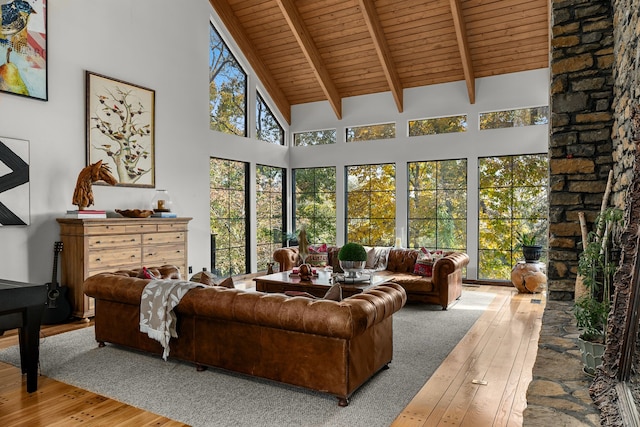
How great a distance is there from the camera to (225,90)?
8.47 m

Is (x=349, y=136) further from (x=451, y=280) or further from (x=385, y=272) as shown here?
(x=451, y=280)

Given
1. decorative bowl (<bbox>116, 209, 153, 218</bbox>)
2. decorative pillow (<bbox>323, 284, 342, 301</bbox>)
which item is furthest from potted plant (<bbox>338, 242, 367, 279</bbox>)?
decorative bowl (<bbox>116, 209, 153, 218</bbox>)

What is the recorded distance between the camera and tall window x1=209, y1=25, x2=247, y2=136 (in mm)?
8180

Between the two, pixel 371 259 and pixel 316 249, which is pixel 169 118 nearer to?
pixel 316 249

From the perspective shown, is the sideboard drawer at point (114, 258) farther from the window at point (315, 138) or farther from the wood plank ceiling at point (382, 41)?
the window at point (315, 138)

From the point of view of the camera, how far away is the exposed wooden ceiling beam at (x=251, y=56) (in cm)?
815

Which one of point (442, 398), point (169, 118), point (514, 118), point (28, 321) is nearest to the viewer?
point (442, 398)

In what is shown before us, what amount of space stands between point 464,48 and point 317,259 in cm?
424

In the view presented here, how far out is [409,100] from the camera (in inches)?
340

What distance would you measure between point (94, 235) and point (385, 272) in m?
4.09

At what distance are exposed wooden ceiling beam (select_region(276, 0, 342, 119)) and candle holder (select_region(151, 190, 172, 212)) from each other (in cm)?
360

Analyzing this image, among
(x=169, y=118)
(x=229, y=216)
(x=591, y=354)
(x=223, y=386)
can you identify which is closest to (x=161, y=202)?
(x=169, y=118)

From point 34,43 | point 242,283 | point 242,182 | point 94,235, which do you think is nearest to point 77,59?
point 34,43

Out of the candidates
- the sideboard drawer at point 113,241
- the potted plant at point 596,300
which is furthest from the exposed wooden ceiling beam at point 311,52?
the potted plant at point 596,300
